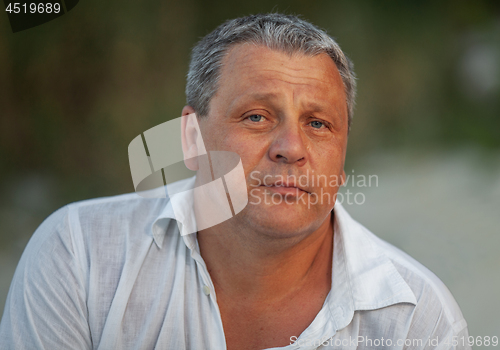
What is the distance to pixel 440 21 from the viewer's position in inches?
123

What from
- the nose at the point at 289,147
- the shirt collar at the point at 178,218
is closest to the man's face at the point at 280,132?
the nose at the point at 289,147

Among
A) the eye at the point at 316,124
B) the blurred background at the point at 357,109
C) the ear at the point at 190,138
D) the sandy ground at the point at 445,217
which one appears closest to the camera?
the eye at the point at 316,124

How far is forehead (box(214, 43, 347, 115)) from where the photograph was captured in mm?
1324

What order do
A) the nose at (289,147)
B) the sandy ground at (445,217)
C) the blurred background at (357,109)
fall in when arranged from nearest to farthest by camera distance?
the nose at (289,147), the sandy ground at (445,217), the blurred background at (357,109)

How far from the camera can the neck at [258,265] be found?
4.65 ft

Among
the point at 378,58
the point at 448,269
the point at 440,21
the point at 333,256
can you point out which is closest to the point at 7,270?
the point at 333,256

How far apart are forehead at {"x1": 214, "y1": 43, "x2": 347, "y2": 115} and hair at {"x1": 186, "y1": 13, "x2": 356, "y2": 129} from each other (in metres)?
0.02

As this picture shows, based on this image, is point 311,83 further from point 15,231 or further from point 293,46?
point 15,231

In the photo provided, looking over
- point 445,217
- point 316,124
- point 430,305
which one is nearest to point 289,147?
point 316,124

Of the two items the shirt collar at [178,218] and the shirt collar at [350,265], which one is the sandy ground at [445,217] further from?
the shirt collar at [178,218]

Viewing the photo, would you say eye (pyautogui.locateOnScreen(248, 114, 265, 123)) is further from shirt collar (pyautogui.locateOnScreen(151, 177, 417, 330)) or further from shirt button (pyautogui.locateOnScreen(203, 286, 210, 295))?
shirt button (pyautogui.locateOnScreen(203, 286, 210, 295))

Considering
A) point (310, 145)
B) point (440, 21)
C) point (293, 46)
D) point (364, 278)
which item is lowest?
point (364, 278)

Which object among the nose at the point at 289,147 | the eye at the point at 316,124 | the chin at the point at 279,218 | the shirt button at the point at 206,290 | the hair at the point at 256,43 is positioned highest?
the hair at the point at 256,43

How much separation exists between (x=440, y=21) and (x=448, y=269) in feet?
5.94
